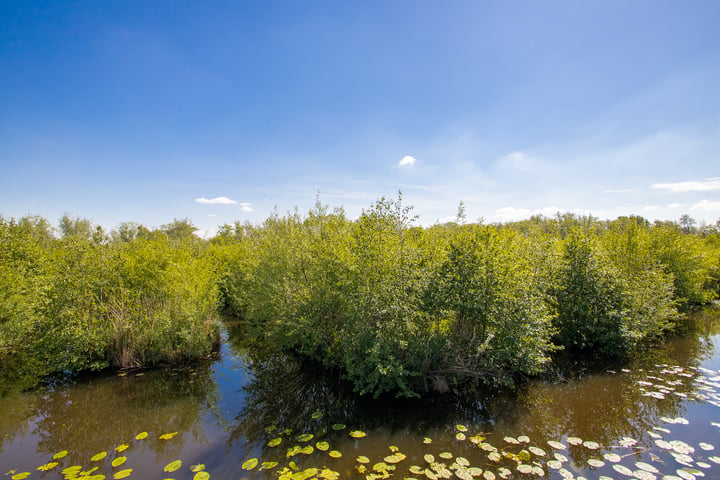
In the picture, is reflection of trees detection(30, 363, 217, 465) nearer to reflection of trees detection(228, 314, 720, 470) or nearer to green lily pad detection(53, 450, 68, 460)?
green lily pad detection(53, 450, 68, 460)

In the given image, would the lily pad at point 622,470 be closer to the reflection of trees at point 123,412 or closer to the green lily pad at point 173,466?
the green lily pad at point 173,466

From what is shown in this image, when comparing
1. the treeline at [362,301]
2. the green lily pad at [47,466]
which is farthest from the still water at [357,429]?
the treeline at [362,301]

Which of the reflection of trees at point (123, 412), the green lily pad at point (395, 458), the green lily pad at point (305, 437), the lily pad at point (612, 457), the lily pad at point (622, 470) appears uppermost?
the lily pad at point (622, 470)

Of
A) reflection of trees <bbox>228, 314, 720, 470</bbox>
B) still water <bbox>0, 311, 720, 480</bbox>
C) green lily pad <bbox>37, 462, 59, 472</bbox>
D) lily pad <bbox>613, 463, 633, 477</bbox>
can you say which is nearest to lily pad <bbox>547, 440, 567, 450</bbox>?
still water <bbox>0, 311, 720, 480</bbox>

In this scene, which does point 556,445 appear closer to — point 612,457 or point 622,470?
point 612,457

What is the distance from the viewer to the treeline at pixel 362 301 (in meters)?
9.52

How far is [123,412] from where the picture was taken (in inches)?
388

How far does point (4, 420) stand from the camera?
9.44m

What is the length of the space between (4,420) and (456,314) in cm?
1428

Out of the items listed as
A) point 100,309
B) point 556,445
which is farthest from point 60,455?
point 556,445

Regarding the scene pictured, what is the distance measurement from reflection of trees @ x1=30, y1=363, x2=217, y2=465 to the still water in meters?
0.05

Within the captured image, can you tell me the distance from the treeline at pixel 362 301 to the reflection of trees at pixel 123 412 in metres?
1.39

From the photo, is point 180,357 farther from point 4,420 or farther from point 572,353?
point 572,353

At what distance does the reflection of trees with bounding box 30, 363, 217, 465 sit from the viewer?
27.2ft
